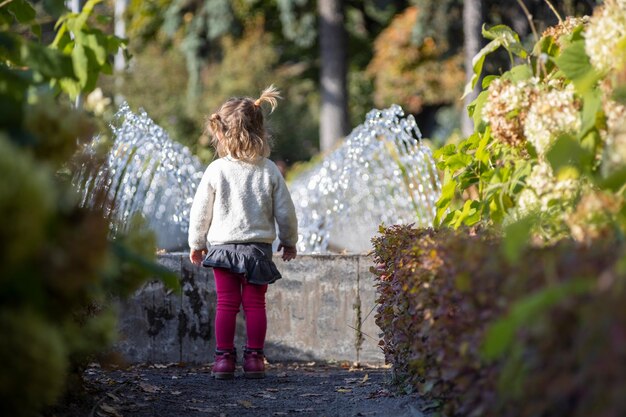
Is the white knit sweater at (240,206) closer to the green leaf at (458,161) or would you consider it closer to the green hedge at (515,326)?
the green leaf at (458,161)

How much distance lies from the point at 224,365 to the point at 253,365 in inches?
5.9

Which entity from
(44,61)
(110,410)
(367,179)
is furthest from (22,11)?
(367,179)

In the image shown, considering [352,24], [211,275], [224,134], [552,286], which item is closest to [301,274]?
[211,275]

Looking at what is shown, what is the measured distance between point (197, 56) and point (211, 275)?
49.4ft

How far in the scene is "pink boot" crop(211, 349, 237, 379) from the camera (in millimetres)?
5480

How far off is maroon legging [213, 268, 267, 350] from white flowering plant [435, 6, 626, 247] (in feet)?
5.31

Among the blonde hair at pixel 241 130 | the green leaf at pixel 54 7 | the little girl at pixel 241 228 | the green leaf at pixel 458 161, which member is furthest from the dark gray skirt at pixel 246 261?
the green leaf at pixel 54 7

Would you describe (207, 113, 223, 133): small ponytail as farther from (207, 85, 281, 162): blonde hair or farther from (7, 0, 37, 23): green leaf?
(7, 0, 37, 23): green leaf

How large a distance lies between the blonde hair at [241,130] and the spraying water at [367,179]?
166 centimetres

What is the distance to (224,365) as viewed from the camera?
18.1 ft

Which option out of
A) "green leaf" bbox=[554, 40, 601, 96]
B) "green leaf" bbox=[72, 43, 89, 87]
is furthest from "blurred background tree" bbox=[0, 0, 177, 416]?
"green leaf" bbox=[554, 40, 601, 96]

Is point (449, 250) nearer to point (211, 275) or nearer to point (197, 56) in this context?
point (211, 275)

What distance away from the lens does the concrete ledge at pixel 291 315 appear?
615 centimetres

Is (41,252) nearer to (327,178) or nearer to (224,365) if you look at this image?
(224,365)
